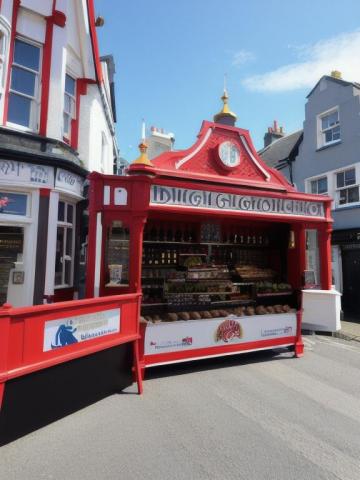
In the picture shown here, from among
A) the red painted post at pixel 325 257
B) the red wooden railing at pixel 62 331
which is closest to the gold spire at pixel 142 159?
the red wooden railing at pixel 62 331

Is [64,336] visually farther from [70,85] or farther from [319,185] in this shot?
[319,185]

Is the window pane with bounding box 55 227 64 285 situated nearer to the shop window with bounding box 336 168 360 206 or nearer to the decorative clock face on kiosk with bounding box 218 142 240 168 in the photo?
the decorative clock face on kiosk with bounding box 218 142 240 168

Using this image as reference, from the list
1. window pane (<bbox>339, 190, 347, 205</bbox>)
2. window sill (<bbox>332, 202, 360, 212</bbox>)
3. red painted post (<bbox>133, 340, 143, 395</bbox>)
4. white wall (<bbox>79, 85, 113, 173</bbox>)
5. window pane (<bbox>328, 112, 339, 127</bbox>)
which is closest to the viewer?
red painted post (<bbox>133, 340, 143, 395</bbox>)

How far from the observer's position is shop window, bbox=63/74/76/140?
8.94m

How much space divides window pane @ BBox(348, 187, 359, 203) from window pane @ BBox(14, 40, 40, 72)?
35.9ft

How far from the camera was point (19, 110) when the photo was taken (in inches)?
302

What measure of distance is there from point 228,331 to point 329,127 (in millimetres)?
10967

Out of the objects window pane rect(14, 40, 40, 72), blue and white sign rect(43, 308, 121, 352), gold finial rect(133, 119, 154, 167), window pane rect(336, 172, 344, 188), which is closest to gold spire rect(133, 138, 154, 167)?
gold finial rect(133, 119, 154, 167)

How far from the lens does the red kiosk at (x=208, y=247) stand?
567 centimetres

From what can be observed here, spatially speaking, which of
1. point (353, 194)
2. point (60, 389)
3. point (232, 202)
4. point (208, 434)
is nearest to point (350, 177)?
point (353, 194)

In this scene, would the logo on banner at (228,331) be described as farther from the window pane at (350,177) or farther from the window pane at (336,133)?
the window pane at (336,133)

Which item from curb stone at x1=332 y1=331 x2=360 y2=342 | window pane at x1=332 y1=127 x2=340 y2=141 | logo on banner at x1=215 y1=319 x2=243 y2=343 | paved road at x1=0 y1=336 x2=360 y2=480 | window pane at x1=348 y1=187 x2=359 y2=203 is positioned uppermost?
window pane at x1=332 y1=127 x2=340 y2=141

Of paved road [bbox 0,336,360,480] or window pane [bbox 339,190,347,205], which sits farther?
window pane [bbox 339,190,347,205]

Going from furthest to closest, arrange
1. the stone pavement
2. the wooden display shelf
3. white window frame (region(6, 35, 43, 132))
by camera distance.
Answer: the stone pavement → the wooden display shelf → white window frame (region(6, 35, 43, 132))
